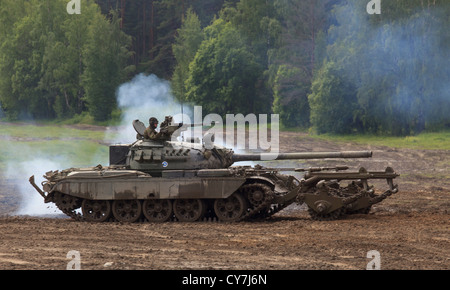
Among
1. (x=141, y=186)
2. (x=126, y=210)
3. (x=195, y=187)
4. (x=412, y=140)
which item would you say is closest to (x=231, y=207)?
(x=195, y=187)

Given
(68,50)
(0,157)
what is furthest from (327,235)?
(68,50)

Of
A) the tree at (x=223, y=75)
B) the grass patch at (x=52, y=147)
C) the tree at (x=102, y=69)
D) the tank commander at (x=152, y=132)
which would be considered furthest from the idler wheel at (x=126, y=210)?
the tree at (x=223, y=75)

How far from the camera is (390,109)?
38625 millimetres

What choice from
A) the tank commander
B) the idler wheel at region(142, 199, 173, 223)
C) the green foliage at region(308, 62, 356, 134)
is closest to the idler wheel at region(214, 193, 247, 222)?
the idler wheel at region(142, 199, 173, 223)

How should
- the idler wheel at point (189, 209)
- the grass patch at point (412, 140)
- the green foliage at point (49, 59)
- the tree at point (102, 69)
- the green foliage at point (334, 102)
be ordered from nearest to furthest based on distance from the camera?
the idler wheel at point (189, 209)
the grass patch at point (412, 140)
the green foliage at point (334, 102)
the tree at point (102, 69)
the green foliage at point (49, 59)

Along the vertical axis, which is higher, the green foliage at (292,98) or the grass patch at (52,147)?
the green foliage at (292,98)

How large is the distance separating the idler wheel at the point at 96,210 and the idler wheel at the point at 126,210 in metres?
0.20

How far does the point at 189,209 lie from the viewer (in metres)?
20.3

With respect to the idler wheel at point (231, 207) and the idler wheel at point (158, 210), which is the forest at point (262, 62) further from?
the idler wheel at point (231, 207)

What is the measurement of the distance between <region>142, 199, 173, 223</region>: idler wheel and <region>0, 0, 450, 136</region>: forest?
18.9 m

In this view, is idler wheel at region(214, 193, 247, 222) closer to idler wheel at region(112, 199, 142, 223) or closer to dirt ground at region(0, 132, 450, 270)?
dirt ground at region(0, 132, 450, 270)

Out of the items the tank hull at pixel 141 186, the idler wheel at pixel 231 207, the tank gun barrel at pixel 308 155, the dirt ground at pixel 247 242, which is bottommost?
the dirt ground at pixel 247 242

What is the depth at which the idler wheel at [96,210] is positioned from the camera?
20.8m

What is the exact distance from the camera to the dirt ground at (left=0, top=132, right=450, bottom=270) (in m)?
14.1
